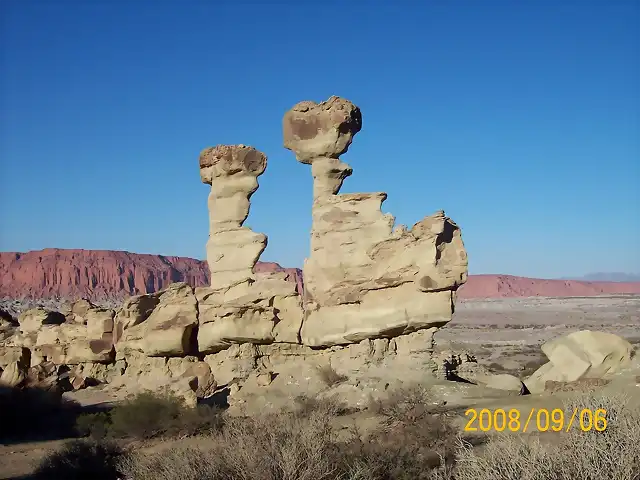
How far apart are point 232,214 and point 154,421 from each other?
18.0 ft

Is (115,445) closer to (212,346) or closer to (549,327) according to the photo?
(212,346)

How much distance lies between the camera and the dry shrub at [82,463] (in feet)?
29.1

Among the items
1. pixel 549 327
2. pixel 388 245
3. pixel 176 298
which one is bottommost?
pixel 549 327

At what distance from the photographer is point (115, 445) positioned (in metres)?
10.1

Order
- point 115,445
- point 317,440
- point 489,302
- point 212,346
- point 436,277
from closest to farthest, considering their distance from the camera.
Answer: point 317,440 < point 115,445 < point 436,277 < point 212,346 < point 489,302

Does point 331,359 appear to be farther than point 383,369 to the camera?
Yes

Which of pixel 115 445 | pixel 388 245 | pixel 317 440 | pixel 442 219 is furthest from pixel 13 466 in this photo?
pixel 442 219

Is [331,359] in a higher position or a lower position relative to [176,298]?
lower

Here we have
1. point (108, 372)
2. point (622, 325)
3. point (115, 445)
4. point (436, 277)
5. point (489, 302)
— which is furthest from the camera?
point (489, 302)

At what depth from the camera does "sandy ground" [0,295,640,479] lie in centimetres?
1130

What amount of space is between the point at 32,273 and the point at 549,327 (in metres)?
78.5

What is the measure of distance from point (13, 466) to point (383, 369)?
23.0 ft

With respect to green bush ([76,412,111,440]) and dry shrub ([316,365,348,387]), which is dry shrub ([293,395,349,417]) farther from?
green bush ([76,412,111,440])

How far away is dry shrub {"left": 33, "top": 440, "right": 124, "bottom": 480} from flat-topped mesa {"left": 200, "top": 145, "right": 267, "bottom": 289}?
6.17m
